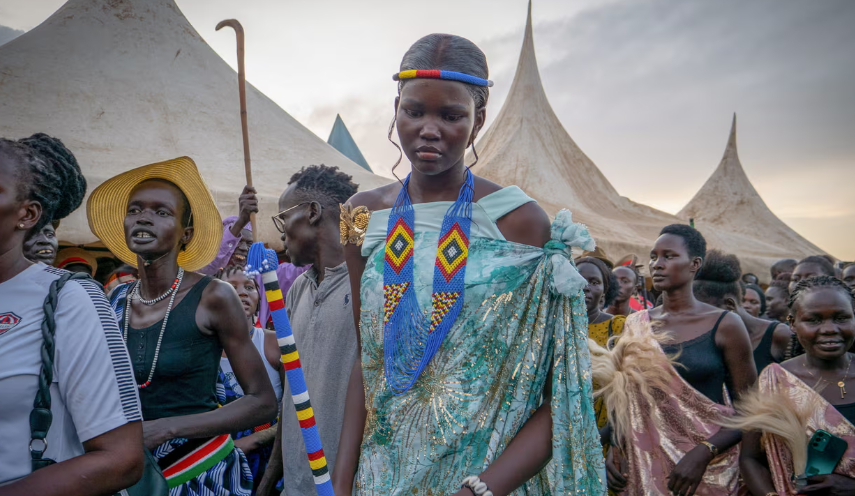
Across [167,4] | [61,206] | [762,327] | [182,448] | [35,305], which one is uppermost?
[167,4]

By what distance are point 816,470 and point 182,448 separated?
8.98 feet

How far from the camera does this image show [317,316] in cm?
268

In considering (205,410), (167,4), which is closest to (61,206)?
(205,410)

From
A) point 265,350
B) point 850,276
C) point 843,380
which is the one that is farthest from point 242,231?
point 850,276

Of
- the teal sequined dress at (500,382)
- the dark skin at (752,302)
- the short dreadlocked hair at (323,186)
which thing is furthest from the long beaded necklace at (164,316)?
the dark skin at (752,302)

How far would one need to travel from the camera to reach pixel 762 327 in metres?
4.79

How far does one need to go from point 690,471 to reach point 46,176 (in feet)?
10.2

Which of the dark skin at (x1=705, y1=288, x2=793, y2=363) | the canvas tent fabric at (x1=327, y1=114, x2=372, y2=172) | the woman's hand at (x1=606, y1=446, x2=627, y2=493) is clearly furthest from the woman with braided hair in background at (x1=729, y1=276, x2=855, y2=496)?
the canvas tent fabric at (x1=327, y1=114, x2=372, y2=172)

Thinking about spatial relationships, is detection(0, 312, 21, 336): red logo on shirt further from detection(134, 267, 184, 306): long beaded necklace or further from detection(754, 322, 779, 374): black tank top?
detection(754, 322, 779, 374): black tank top

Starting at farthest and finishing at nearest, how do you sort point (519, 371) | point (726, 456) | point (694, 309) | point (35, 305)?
point (694, 309) < point (726, 456) < point (519, 371) < point (35, 305)

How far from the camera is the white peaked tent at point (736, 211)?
13938mm

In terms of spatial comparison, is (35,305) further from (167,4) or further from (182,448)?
(167,4)

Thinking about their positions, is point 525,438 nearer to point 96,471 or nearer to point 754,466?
point 96,471

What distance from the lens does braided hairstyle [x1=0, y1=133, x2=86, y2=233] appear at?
1484 mm
